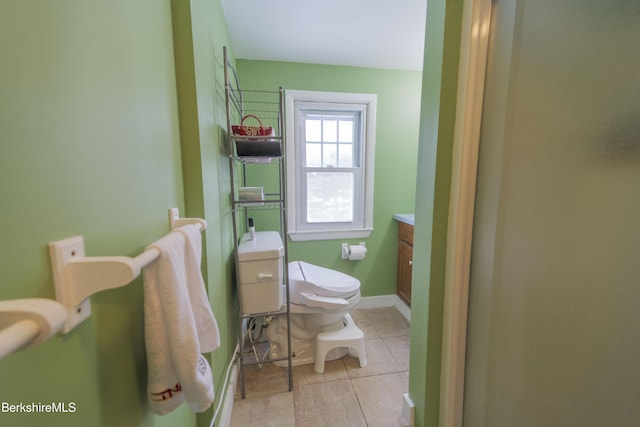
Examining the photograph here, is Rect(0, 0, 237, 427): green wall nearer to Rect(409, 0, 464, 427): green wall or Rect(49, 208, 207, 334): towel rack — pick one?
Rect(49, 208, 207, 334): towel rack

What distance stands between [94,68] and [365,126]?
2005 mm

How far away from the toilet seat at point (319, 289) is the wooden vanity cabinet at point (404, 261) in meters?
0.70

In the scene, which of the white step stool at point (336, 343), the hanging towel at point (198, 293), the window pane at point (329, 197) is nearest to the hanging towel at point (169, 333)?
the hanging towel at point (198, 293)

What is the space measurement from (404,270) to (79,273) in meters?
2.25

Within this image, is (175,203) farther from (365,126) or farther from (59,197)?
(365,126)

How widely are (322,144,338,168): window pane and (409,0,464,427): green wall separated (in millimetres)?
1234

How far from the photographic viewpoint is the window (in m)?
2.17

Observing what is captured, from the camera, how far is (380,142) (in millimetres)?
2287

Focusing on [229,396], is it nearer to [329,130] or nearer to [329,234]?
[329,234]

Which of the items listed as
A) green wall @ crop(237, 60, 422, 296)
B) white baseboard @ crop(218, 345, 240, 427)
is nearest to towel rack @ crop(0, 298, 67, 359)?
white baseboard @ crop(218, 345, 240, 427)

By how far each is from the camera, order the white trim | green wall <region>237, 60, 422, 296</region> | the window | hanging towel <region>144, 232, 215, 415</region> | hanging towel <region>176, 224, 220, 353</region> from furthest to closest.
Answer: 1. the window
2. green wall <region>237, 60, 422, 296</region>
3. the white trim
4. hanging towel <region>176, 224, 220, 353</region>
5. hanging towel <region>144, 232, 215, 415</region>

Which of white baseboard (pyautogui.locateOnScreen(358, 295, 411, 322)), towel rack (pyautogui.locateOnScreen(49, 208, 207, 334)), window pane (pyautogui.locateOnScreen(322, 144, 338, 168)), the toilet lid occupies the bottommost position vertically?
white baseboard (pyautogui.locateOnScreen(358, 295, 411, 322))

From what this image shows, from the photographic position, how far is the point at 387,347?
6.15ft

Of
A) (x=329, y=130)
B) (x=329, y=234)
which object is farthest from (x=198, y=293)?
(x=329, y=130)
